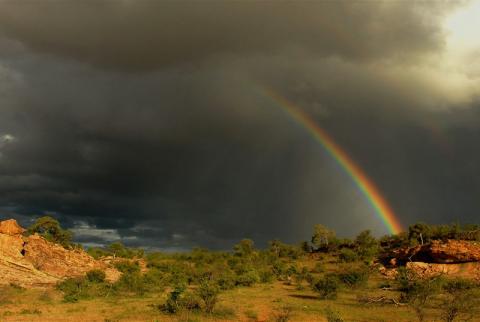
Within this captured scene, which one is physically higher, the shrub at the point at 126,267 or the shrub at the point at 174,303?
the shrub at the point at 126,267

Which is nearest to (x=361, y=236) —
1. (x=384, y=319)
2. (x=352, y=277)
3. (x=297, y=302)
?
(x=352, y=277)

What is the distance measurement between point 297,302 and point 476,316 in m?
15.2

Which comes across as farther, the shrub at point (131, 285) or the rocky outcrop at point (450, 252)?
the rocky outcrop at point (450, 252)

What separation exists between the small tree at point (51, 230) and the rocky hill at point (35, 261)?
501 inches

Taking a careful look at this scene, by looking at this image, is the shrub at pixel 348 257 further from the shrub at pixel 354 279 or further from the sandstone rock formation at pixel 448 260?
the shrub at pixel 354 279

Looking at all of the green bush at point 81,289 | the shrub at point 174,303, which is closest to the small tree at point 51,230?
the green bush at point 81,289

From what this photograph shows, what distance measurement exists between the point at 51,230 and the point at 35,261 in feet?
86.6

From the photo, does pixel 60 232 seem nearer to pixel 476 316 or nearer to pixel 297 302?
pixel 297 302

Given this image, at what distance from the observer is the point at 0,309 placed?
111 feet

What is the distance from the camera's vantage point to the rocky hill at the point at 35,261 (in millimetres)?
50312

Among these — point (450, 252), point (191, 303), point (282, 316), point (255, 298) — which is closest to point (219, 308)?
point (191, 303)

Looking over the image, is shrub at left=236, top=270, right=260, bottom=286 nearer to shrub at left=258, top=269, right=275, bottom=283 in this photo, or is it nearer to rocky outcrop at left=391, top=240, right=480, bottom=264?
shrub at left=258, top=269, right=275, bottom=283

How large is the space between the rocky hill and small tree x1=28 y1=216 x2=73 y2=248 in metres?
12.7

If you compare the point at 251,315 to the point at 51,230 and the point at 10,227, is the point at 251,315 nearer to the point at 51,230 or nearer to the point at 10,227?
the point at 10,227
